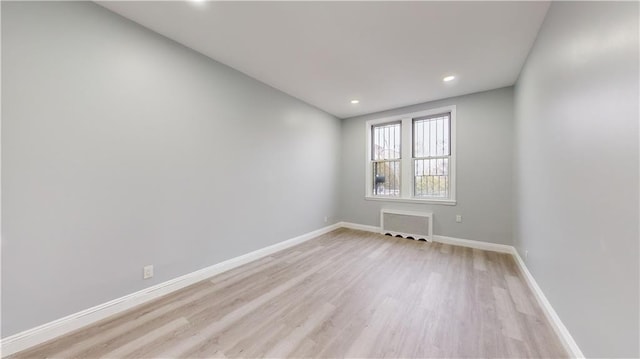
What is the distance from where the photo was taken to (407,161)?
4.59 metres

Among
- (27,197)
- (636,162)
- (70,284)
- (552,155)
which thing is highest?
(552,155)

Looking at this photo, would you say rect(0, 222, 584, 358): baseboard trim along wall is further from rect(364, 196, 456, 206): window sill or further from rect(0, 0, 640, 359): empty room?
rect(364, 196, 456, 206): window sill

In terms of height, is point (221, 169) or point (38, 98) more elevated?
point (38, 98)

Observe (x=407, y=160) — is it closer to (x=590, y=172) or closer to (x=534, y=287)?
(x=534, y=287)

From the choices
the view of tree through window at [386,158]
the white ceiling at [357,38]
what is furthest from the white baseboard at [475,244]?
the white ceiling at [357,38]

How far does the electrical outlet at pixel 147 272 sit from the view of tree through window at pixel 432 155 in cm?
439

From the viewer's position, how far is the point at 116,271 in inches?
79.0

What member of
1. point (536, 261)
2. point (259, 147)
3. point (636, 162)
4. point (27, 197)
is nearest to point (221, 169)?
point (259, 147)

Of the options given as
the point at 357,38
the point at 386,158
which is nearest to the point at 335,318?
the point at 357,38

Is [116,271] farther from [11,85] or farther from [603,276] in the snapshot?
[603,276]

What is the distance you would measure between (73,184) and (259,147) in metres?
1.99

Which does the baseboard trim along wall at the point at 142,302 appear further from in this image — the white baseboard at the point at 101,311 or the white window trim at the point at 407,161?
the white window trim at the point at 407,161

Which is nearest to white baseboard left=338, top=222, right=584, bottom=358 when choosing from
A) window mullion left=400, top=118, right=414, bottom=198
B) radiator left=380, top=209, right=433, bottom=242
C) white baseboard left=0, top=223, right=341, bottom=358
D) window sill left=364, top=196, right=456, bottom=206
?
radiator left=380, top=209, right=433, bottom=242

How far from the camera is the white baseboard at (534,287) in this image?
1.53 meters
